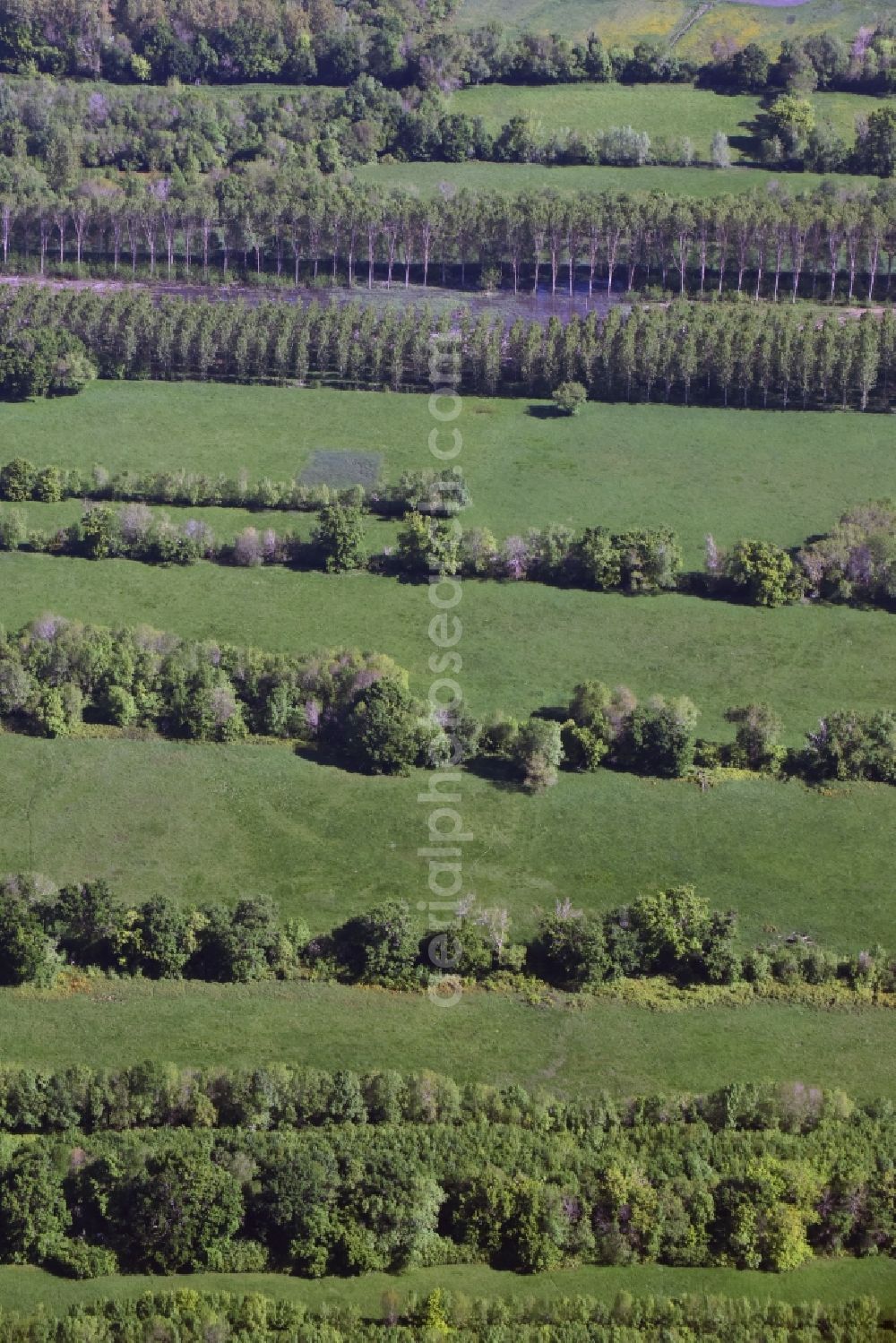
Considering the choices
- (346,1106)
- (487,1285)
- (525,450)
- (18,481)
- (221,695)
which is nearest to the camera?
(487,1285)

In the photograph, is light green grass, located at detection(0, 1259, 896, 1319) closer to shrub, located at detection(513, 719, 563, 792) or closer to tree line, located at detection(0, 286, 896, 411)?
shrub, located at detection(513, 719, 563, 792)

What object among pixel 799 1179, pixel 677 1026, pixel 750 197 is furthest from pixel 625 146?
pixel 799 1179

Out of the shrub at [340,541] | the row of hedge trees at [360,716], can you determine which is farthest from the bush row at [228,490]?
the row of hedge trees at [360,716]

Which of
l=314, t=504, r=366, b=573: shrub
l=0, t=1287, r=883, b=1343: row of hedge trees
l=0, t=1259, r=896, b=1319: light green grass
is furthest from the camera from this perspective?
l=314, t=504, r=366, b=573: shrub

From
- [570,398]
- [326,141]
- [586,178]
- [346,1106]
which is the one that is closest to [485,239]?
[586,178]

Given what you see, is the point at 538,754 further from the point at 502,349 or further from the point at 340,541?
the point at 502,349

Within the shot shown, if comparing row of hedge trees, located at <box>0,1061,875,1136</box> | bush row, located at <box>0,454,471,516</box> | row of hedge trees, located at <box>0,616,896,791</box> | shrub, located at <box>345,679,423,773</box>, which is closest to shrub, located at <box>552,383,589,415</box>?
bush row, located at <box>0,454,471,516</box>
